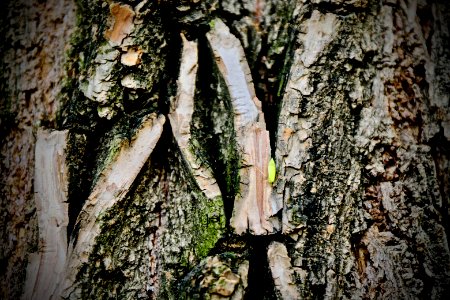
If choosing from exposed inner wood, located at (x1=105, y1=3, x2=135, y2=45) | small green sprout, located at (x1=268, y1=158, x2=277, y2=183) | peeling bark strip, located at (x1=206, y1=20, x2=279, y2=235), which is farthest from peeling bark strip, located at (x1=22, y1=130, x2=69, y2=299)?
small green sprout, located at (x1=268, y1=158, x2=277, y2=183)

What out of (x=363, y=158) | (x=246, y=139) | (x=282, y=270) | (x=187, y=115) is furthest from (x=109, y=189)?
(x=363, y=158)

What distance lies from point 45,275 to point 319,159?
867 millimetres

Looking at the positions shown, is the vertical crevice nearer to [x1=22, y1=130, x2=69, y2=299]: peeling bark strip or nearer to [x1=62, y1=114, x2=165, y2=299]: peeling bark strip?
[x1=62, y1=114, x2=165, y2=299]: peeling bark strip

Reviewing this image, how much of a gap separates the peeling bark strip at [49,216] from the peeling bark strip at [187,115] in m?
0.34

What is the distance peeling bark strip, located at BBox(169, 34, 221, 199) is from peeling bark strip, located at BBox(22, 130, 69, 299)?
34 cm

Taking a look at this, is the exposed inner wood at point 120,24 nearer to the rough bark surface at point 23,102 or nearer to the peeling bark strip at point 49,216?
the rough bark surface at point 23,102

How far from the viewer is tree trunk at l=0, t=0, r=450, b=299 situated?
0.94 meters

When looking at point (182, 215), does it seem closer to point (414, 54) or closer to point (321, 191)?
point (321, 191)

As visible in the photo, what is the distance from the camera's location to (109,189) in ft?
3.10

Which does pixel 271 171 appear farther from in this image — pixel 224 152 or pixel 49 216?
pixel 49 216

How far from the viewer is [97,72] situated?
3.19ft

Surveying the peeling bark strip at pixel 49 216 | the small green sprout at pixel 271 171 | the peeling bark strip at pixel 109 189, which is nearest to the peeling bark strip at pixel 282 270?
the small green sprout at pixel 271 171

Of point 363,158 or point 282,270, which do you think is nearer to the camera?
point 282,270

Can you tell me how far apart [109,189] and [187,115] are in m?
0.32
